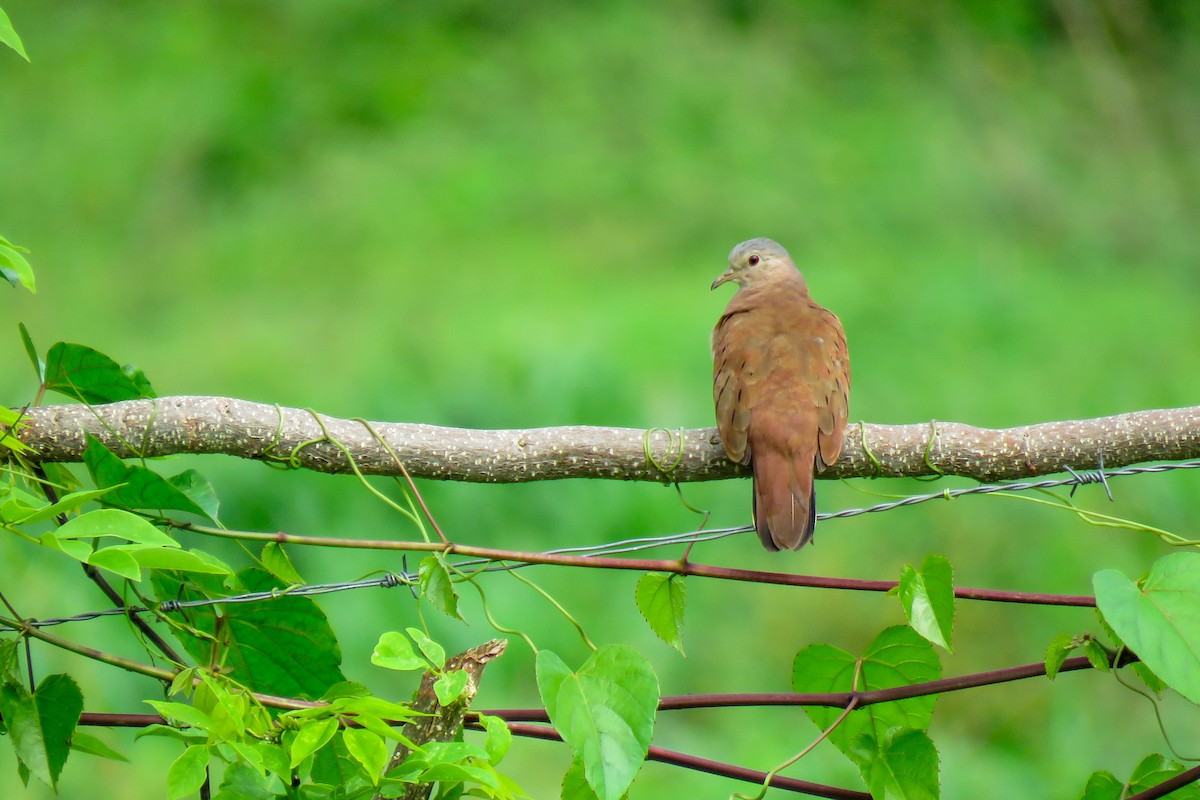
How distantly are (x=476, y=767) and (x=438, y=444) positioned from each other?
39 cm

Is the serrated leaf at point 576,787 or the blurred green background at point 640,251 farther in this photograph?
the blurred green background at point 640,251

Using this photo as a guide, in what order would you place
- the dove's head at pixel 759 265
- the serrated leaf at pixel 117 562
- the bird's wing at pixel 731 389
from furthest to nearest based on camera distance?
the dove's head at pixel 759 265, the bird's wing at pixel 731 389, the serrated leaf at pixel 117 562

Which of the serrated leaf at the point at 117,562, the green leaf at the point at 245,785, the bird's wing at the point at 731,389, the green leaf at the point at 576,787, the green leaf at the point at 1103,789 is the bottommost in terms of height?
the green leaf at the point at 1103,789

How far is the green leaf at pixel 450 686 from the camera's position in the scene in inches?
35.0

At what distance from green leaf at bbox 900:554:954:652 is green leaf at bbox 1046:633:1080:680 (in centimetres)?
9

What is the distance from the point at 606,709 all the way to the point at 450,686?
0.14 metres

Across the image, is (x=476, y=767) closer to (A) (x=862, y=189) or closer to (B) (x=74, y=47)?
(A) (x=862, y=189)

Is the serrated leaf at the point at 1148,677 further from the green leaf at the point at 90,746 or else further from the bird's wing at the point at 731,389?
the green leaf at the point at 90,746

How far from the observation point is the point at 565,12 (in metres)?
6.86

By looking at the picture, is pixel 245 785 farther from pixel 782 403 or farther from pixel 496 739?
pixel 782 403

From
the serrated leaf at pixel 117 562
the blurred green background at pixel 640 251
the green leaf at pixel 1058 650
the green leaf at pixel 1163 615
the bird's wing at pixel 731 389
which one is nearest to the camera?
the serrated leaf at pixel 117 562

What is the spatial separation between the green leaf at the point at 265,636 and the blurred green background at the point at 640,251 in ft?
7.61

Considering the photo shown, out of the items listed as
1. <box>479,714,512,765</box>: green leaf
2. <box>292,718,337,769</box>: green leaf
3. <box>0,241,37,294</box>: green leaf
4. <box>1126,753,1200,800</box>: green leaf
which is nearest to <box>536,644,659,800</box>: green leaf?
<box>479,714,512,765</box>: green leaf

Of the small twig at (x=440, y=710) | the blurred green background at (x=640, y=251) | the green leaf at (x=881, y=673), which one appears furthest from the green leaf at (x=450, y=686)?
the blurred green background at (x=640, y=251)
